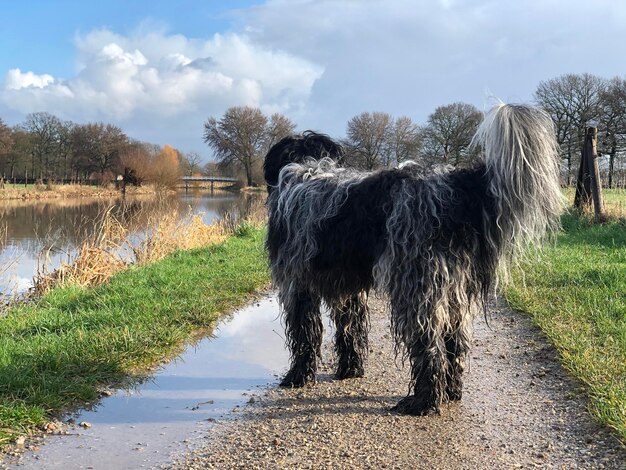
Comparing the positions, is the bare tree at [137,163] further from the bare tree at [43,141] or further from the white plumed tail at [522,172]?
the white plumed tail at [522,172]

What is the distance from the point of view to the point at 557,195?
377cm

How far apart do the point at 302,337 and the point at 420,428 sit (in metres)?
1.31

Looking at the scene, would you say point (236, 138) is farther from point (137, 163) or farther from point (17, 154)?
point (17, 154)

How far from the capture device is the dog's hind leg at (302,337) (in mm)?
4656

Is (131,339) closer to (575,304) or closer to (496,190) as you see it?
(496,190)

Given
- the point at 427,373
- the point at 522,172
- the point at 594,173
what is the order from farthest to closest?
the point at 594,173, the point at 427,373, the point at 522,172

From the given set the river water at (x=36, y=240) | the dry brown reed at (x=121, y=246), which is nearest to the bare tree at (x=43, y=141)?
the river water at (x=36, y=240)

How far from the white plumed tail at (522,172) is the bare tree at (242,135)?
127 ft

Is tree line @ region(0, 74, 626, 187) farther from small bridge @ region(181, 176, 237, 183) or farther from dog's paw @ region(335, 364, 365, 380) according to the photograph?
dog's paw @ region(335, 364, 365, 380)

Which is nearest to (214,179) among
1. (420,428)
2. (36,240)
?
(36,240)

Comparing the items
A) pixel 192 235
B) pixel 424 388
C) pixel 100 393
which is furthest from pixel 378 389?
pixel 192 235

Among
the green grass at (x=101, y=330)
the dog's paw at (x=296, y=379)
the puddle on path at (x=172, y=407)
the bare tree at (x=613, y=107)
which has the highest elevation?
the bare tree at (x=613, y=107)

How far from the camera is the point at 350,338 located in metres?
4.84

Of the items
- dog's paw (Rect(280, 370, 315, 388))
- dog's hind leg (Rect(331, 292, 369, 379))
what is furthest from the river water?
dog's hind leg (Rect(331, 292, 369, 379))
